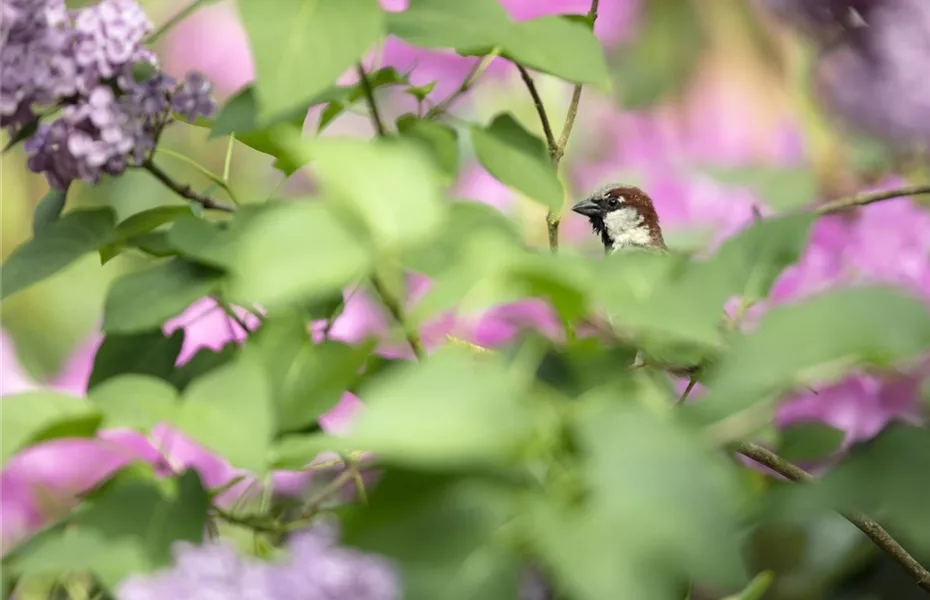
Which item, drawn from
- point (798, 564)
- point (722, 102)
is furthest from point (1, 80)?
point (722, 102)

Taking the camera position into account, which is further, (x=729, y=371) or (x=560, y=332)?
(x=560, y=332)

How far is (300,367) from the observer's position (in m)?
0.30

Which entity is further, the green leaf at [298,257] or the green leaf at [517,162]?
the green leaf at [517,162]

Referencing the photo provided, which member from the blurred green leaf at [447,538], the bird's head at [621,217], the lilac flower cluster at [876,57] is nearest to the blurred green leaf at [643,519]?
the blurred green leaf at [447,538]

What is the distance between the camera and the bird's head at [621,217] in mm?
1116

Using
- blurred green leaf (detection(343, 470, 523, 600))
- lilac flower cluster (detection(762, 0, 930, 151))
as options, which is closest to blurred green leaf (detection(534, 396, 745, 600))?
blurred green leaf (detection(343, 470, 523, 600))

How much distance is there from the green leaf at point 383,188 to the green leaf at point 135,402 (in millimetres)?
68

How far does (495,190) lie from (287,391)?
720 mm

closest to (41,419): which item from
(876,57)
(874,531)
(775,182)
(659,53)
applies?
(874,531)

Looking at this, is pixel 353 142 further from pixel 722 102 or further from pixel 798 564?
pixel 722 102

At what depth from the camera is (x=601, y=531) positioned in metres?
0.21

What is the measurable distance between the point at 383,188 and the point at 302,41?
0.06m

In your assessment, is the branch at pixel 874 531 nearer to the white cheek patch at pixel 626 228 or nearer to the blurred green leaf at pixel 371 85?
the blurred green leaf at pixel 371 85

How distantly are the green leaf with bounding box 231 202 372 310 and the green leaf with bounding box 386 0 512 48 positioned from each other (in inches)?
3.8
